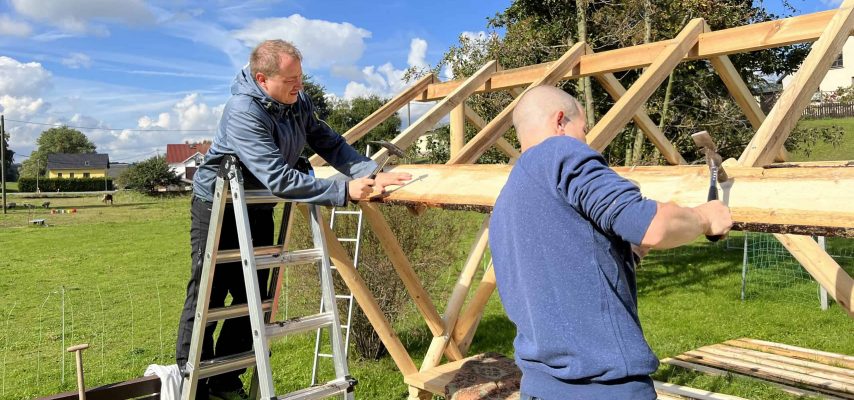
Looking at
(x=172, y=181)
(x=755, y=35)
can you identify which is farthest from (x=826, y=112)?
(x=172, y=181)

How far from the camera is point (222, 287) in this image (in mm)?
3543

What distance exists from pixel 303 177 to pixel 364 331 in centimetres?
399

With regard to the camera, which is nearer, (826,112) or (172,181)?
(826,112)

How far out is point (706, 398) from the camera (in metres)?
4.48

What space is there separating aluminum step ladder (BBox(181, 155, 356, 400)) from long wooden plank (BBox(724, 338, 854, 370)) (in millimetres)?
4575

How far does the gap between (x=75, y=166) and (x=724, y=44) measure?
3243 inches

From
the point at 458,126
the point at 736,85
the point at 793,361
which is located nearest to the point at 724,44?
the point at 736,85

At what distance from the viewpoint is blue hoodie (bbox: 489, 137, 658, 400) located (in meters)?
1.72

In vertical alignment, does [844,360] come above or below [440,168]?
below

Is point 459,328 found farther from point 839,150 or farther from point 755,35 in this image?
point 839,150

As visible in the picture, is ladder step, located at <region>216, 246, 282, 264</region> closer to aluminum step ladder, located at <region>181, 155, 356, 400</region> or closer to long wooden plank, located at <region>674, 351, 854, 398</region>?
aluminum step ladder, located at <region>181, 155, 356, 400</region>

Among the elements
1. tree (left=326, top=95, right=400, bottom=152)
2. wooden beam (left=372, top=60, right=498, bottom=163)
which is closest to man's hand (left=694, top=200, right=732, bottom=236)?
wooden beam (left=372, top=60, right=498, bottom=163)

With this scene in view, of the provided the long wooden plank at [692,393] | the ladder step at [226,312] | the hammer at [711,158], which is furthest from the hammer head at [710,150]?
the long wooden plank at [692,393]

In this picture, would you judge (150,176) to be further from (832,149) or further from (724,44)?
(724,44)
